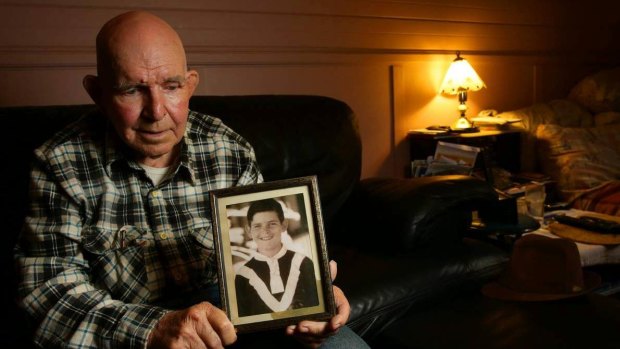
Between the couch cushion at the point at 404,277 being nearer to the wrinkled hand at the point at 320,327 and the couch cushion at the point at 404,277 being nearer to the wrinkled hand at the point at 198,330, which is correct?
the wrinkled hand at the point at 320,327

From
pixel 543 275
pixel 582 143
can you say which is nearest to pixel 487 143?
pixel 582 143

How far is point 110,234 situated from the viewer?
3.19 feet

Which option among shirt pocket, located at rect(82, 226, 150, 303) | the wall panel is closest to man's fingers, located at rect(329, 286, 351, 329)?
shirt pocket, located at rect(82, 226, 150, 303)

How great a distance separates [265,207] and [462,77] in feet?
7.67

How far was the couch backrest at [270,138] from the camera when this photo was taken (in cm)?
121

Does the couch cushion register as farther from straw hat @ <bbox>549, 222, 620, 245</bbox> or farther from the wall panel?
the wall panel

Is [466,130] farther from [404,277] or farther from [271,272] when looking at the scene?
[271,272]

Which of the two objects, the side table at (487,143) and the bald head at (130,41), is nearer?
the bald head at (130,41)

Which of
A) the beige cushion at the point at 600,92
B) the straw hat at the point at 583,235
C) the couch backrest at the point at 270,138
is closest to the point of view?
the couch backrest at the point at 270,138

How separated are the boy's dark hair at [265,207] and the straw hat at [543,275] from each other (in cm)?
73

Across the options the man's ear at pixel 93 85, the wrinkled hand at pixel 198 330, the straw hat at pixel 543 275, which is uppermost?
the man's ear at pixel 93 85

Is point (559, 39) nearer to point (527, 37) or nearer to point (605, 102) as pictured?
point (527, 37)

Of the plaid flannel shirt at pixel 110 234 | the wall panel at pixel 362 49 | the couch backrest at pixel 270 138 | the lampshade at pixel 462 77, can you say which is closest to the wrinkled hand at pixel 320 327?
the plaid flannel shirt at pixel 110 234

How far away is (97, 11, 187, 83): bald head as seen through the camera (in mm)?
885
